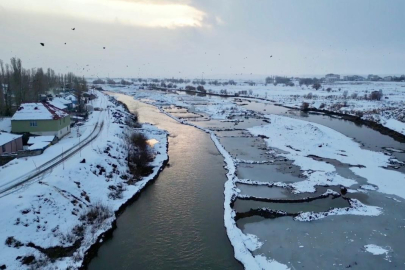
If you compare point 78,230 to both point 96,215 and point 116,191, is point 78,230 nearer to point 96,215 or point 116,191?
point 96,215

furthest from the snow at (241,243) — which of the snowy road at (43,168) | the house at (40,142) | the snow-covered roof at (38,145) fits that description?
the house at (40,142)

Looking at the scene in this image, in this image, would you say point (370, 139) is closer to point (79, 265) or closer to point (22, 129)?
point (79, 265)

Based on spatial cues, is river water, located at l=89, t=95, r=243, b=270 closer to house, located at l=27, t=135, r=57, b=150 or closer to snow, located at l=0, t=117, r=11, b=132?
house, located at l=27, t=135, r=57, b=150

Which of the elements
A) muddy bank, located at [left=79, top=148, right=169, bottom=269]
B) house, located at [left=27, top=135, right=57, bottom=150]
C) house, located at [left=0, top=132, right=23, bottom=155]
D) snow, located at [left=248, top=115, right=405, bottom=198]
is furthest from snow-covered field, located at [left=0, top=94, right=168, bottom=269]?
snow, located at [left=248, top=115, right=405, bottom=198]

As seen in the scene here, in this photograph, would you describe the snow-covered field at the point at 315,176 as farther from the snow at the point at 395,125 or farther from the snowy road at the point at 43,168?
the snowy road at the point at 43,168

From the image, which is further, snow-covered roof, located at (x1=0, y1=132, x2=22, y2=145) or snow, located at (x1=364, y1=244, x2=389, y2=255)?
snow-covered roof, located at (x1=0, y1=132, x2=22, y2=145)
